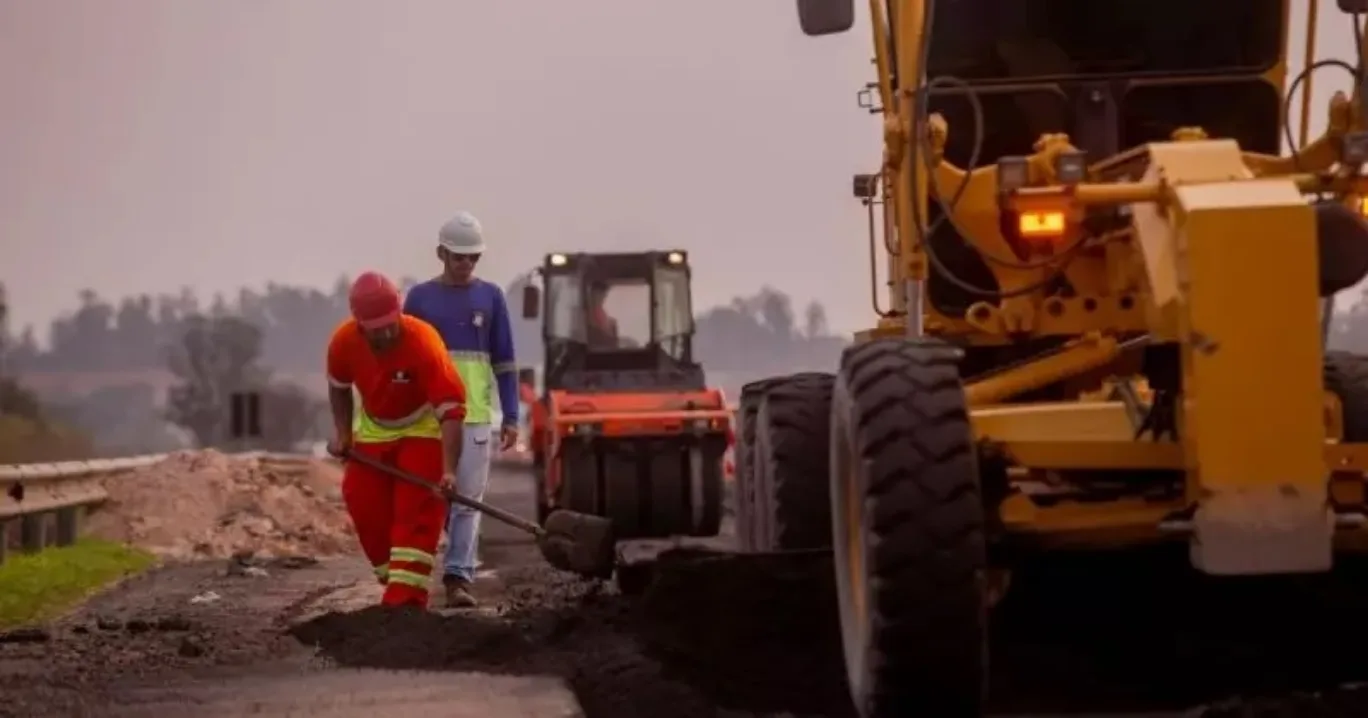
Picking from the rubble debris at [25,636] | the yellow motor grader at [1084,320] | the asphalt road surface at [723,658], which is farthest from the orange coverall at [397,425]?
the yellow motor grader at [1084,320]

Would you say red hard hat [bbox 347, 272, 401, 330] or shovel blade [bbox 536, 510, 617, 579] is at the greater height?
red hard hat [bbox 347, 272, 401, 330]

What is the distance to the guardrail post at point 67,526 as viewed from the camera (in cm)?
1518

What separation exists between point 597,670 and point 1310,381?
2506 mm

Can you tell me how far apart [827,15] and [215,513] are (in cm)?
1086

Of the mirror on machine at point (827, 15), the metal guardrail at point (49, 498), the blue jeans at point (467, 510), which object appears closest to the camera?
the mirror on machine at point (827, 15)

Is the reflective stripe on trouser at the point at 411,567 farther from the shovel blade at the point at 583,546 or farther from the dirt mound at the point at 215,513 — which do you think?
the dirt mound at the point at 215,513

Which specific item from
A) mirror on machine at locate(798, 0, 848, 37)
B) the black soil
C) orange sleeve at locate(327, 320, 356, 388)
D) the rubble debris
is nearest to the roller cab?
orange sleeve at locate(327, 320, 356, 388)

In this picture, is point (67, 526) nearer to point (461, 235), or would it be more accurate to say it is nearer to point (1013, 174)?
point (461, 235)

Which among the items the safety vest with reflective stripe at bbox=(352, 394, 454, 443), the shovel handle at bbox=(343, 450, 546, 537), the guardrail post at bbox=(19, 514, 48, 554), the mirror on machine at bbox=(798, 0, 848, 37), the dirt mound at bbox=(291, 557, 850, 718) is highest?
the mirror on machine at bbox=(798, 0, 848, 37)

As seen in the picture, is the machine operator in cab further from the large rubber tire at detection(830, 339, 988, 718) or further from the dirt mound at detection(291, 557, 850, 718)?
the large rubber tire at detection(830, 339, 988, 718)

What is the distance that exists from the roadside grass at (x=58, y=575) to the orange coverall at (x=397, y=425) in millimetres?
1638

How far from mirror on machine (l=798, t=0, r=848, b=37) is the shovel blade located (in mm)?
2519

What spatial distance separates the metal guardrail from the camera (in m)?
13.3

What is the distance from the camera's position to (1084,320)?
6859 mm
